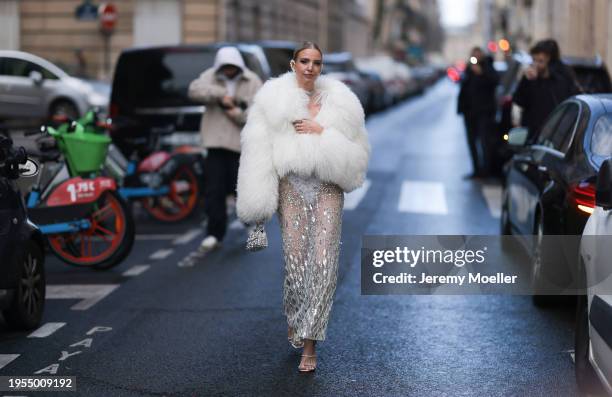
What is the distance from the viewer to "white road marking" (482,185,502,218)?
47.1ft

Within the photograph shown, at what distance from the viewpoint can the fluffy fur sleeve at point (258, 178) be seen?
22.2 feet

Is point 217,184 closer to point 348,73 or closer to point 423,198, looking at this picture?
point 423,198

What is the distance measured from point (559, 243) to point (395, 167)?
12.9 meters

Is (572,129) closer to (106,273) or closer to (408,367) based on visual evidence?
(408,367)

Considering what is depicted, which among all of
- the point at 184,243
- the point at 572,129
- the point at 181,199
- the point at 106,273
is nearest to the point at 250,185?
the point at 572,129

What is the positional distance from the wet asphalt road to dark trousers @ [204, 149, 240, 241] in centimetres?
30

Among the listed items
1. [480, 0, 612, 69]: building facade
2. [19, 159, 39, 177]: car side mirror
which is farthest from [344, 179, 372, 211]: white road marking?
[480, 0, 612, 69]: building facade

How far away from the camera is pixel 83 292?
9.45 metres

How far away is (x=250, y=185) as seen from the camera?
267 inches

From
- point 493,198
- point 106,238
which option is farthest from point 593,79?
point 106,238

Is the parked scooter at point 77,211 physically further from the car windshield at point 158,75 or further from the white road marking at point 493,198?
the white road marking at point 493,198

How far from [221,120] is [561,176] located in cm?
403

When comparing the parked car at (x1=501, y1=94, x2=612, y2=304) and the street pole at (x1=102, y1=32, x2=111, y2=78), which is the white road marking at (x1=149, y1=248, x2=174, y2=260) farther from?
the street pole at (x1=102, y1=32, x2=111, y2=78)

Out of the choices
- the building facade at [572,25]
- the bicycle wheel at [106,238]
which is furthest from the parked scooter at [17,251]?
the building facade at [572,25]
